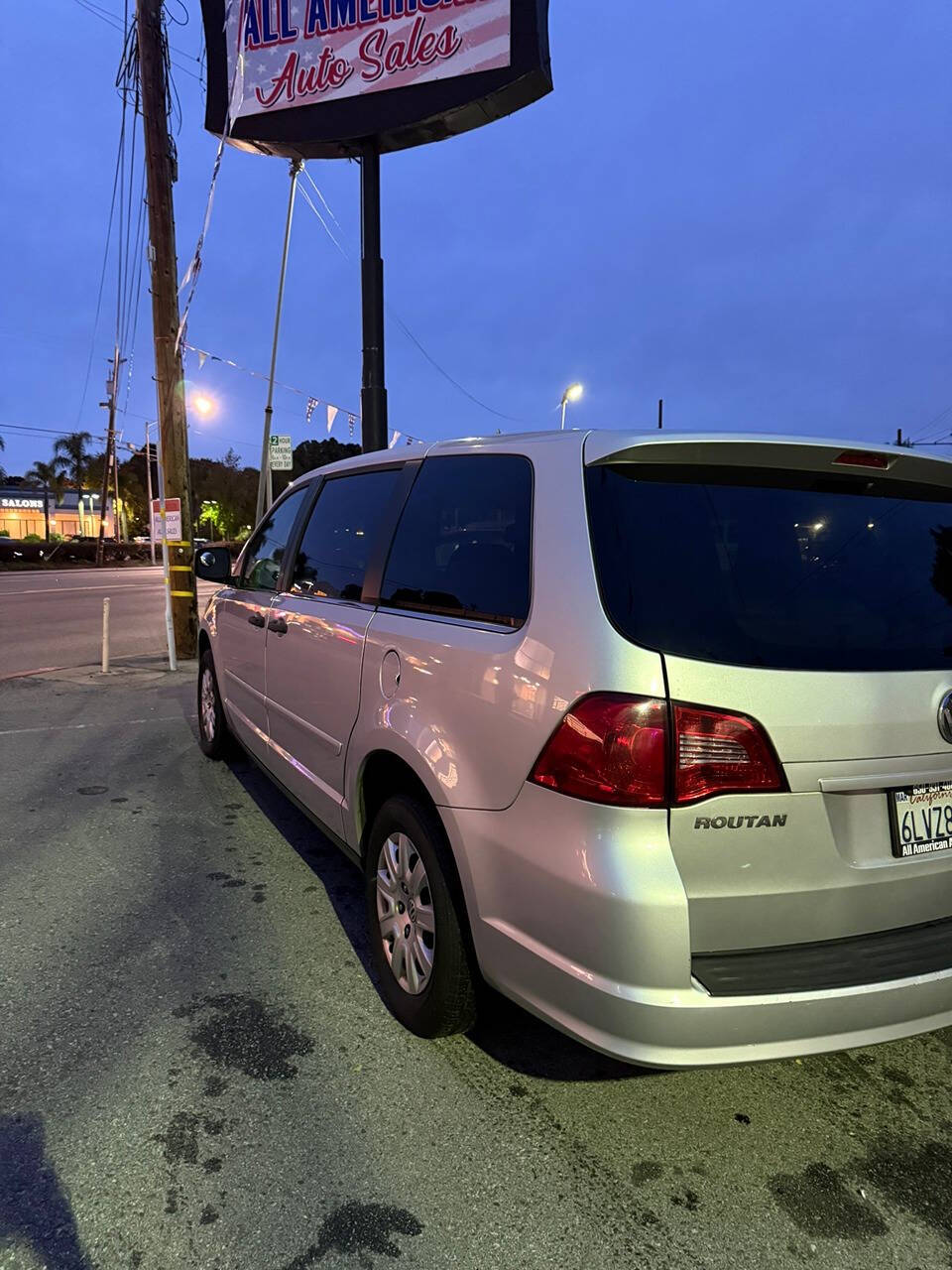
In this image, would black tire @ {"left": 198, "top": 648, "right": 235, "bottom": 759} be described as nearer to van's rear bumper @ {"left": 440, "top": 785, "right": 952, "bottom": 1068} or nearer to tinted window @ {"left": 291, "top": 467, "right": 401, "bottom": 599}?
tinted window @ {"left": 291, "top": 467, "right": 401, "bottom": 599}

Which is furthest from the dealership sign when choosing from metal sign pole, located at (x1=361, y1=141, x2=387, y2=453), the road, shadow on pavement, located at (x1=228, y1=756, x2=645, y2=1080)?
shadow on pavement, located at (x1=228, y1=756, x2=645, y2=1080)

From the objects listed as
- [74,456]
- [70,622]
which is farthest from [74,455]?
[70,622]

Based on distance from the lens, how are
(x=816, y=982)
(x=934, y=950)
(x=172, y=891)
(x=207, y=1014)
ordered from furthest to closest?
(x=172, y=891) < (x=207, y=1014) < (x=934, y=950) < (x=816, y=982)

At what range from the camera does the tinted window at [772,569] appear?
1853 mm

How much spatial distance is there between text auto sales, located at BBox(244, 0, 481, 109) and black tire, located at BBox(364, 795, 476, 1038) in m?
11.6

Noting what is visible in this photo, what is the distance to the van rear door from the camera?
1781mm

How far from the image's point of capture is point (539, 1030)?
2.68 metres

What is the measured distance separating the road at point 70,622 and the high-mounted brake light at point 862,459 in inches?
388

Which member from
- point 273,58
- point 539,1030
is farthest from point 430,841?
point 273,58

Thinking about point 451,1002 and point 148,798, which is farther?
point 148,798

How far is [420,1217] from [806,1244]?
2.97ft

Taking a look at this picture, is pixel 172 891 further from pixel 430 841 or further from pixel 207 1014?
pixel 430 841

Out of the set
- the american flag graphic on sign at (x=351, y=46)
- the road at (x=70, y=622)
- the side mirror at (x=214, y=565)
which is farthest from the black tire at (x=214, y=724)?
the american flag graphic on sign at (x=351, y=46)

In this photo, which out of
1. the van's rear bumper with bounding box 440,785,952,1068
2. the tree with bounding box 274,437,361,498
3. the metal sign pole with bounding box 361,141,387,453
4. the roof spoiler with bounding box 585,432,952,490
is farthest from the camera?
the tree with bounding box 274,437,361,498
